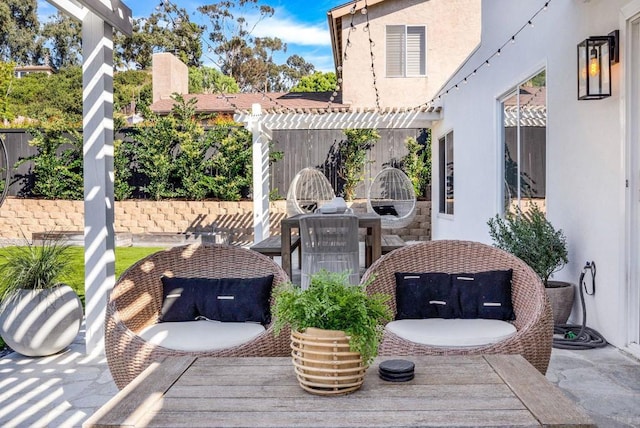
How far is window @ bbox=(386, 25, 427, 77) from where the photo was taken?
12203 mm

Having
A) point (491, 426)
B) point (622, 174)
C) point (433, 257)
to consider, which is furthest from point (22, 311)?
point (622, 174)

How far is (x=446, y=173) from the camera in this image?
9414 millimetres

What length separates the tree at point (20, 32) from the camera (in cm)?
2356

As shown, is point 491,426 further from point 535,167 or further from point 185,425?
point 535,167

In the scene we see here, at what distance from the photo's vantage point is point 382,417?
1.47m

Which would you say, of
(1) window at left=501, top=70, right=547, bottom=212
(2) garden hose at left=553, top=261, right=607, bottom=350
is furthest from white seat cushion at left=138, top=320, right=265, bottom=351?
(1) window at left=501, top=70, right=547, bottom=212

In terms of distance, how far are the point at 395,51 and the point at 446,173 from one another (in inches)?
158

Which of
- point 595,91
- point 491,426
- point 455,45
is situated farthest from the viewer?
point 455,45

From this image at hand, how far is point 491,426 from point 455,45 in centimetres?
1180

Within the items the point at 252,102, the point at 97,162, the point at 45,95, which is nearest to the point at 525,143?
the point at 97,162

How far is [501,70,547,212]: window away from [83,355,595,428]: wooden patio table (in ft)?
11.8

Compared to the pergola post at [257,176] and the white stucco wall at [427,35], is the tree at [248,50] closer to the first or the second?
the white stucco wall at [427,35]

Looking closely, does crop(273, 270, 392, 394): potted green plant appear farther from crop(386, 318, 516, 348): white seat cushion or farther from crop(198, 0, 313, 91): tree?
crop(198, 0, 313, 91): tree

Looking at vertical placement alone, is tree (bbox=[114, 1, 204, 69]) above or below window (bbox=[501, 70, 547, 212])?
above
